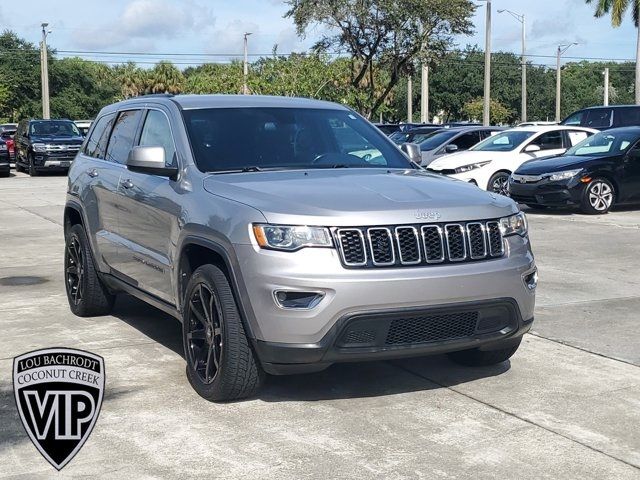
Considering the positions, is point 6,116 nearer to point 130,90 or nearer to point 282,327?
point 130,90

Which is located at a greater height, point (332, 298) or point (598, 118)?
point (598, 118)

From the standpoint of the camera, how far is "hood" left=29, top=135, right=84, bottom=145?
29.5 m

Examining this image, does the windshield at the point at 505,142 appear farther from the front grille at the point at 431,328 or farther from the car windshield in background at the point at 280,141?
the front grille at the point at 431,328

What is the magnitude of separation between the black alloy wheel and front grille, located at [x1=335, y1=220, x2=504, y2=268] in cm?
Answer: 84

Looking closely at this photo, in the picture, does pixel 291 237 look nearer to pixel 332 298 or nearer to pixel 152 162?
pixel 332 298

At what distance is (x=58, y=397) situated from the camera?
397 cm

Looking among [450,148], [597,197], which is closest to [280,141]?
[597,197]

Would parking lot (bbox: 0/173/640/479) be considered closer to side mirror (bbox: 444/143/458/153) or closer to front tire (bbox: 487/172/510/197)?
front tire (bbox: 487/172/510/197)

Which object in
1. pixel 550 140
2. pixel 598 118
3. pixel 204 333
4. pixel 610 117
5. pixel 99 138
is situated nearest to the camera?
pixel 204 333

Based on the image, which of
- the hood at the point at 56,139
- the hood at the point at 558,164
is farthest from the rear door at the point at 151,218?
the hood at the point at 56,139

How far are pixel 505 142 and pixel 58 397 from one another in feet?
53.8

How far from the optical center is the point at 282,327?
5.15m

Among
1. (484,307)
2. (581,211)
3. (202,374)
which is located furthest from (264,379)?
(581,211)

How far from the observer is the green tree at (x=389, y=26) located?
35.4 meters
